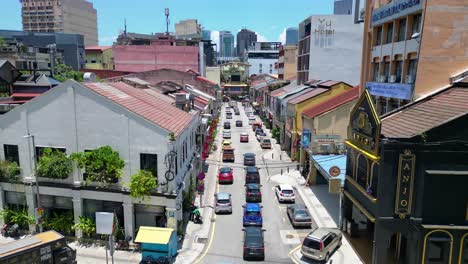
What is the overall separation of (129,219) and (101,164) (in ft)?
14.4

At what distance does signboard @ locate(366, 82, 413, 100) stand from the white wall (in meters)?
40.8

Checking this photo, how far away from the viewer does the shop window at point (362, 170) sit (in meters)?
16.9

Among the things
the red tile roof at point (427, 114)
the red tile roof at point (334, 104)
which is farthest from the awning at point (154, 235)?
the red tile roof at point (334, 104)

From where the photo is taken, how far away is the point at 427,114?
16750 millimetres

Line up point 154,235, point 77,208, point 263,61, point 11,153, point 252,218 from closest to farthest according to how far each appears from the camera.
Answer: point 154,235 → point 77,208 → point 11,153 → point 252,218 → point 263,61

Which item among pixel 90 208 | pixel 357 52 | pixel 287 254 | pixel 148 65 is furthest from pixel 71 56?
pixel 287 254

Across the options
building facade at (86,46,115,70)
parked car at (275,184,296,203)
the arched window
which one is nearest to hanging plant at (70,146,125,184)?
parked car at (275,184,296,203)

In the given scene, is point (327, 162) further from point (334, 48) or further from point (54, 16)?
point (54, 16)

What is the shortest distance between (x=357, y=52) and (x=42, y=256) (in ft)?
202

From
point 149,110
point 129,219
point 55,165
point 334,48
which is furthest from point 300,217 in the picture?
point 334,48

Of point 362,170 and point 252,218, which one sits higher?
point 362,170

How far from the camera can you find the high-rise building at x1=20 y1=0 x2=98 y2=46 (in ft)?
527

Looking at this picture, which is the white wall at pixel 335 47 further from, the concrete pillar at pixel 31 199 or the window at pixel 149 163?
the concrete pillar at pixel 31 199

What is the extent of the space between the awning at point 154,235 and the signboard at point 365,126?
13.1 metres
